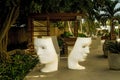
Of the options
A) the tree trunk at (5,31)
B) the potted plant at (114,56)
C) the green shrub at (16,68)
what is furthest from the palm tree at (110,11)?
the potted plant at (114,56)

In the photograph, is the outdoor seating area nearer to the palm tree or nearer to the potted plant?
the potted plant

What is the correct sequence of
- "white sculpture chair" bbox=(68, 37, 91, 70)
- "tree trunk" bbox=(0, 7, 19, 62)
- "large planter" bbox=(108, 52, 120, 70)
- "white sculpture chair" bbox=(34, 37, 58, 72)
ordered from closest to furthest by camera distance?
"white sculpture chair" bbox=(34, 37, 58, 72)
"large planter" bbox=(108, 52, 120, 70)
"white sculpture chair" bbox=(68, 37, 91, 70)
"tree trunk" bbox=(0, 7, 19, 62)

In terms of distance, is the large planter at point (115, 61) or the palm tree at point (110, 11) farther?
the palm tree at point (110, 11)

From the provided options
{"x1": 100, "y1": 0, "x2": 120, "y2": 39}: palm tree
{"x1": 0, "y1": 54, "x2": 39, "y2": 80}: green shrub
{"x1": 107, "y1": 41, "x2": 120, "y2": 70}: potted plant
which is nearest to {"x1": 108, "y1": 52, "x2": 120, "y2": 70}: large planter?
{"x1": 107, "y1": 41, "x2": 120, "y2": 70}: potted plant

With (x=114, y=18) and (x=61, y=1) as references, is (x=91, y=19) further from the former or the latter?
(x=61, y=1)

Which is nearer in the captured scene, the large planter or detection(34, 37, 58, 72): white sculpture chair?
detection(34, 37, 58, 72): white sculpture chair

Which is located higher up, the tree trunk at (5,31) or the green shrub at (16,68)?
the tree trunk at (5,31)

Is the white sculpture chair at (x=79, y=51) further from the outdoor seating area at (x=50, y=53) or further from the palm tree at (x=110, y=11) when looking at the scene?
the palm tree at (x=110, y=11)

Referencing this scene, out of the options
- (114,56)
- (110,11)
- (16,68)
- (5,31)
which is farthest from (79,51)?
(110,11)

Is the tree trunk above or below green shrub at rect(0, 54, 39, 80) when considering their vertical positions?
above

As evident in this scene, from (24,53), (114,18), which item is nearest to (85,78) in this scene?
(24,53)

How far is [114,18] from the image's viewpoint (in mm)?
30844

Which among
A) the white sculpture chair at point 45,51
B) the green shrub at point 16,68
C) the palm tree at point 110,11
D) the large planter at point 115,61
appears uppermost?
the palm tree at point 110,11

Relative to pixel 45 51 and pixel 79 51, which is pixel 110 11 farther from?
pixel 45 51
